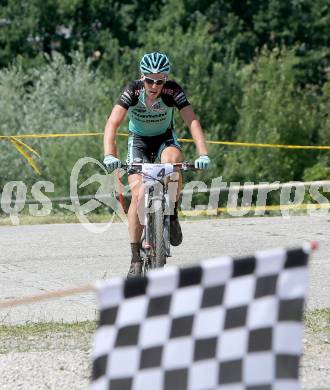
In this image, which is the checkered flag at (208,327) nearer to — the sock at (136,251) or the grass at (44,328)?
the grass at (44,328)

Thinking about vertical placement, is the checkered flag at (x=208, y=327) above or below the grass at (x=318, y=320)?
Answer: above

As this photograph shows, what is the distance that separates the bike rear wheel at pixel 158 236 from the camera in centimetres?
897

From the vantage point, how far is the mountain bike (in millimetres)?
8977

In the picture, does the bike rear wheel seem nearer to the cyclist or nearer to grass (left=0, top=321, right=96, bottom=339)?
the cyclist

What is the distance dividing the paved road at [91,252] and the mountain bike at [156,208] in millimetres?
691

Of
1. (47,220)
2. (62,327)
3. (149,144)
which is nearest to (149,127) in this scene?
(149,144)

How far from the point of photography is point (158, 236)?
897cm

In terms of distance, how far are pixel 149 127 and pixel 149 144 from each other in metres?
0.18

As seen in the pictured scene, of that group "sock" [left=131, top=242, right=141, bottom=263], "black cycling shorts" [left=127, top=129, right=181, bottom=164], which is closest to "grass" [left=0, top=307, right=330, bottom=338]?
"sock" [left=131, top=242, right=141, bottom=263]

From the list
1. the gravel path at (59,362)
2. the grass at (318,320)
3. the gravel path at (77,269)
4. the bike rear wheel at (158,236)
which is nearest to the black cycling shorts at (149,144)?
the bike rear wheel at (158,236)

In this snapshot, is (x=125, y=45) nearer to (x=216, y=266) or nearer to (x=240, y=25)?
(x=240, y=25)

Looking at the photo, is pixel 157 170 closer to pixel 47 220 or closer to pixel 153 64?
pixel 153 64

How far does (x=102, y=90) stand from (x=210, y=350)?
2129 inches

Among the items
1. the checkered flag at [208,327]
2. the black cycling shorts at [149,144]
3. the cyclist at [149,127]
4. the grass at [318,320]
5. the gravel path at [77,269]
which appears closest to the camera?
the checkered flag at [208,327]
